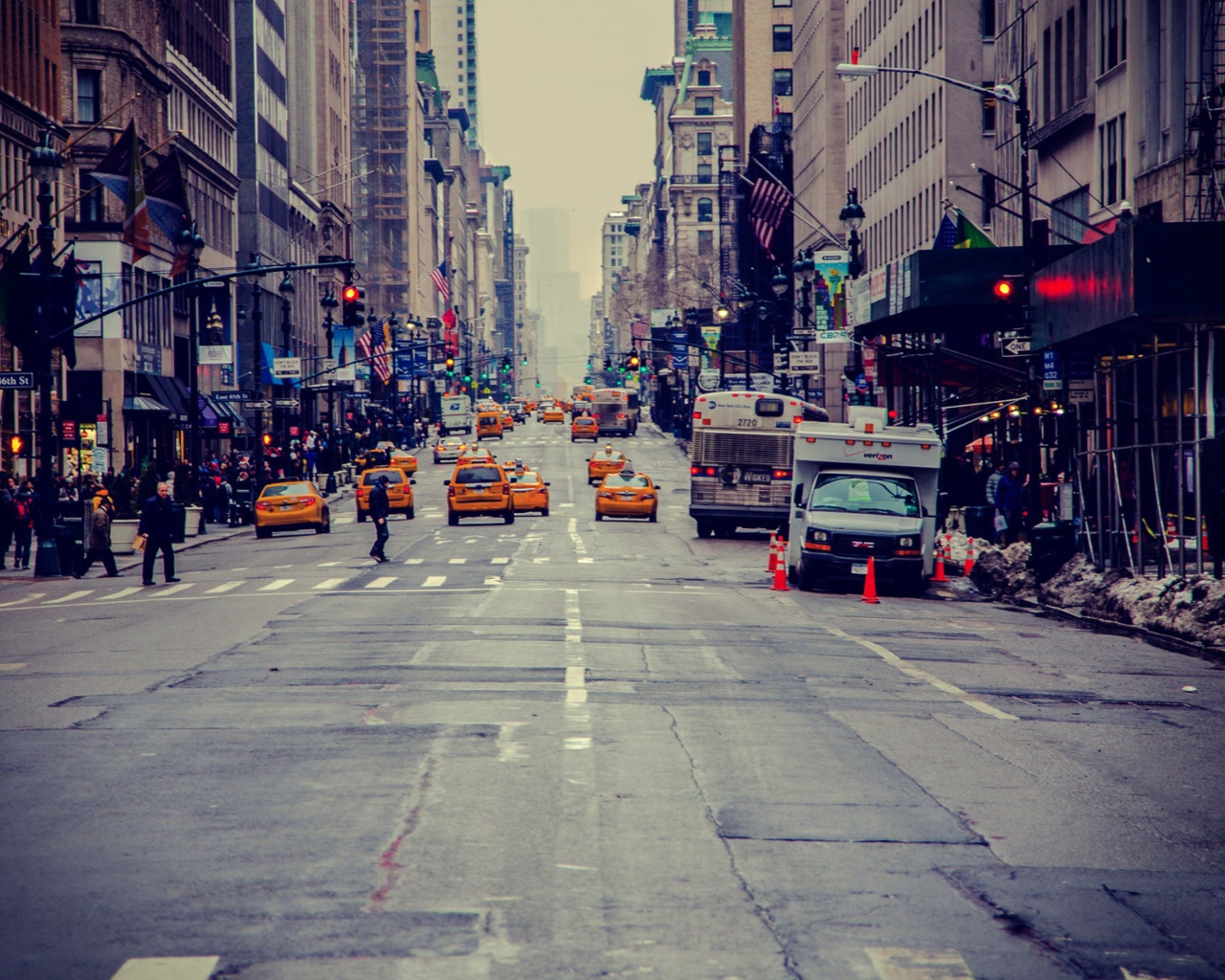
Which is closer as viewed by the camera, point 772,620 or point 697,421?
point 772,620

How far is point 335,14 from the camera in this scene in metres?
149

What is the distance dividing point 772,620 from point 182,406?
53717mm

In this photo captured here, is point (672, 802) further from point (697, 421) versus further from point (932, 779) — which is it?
point (697, 421)

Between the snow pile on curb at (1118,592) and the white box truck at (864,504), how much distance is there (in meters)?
1.49

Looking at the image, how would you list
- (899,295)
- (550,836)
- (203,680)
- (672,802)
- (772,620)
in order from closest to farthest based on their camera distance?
(550,836) < (672,802) < (203,680) < (772,620) < (899,295)

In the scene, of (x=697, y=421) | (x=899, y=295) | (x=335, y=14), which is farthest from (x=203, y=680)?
(x=335, y=14)

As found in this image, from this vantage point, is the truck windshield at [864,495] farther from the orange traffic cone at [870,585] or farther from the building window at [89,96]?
the building window at [89,96]

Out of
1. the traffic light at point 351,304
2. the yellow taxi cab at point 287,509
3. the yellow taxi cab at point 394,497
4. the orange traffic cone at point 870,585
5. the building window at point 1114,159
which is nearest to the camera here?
the orange traffic cone at point 870,585

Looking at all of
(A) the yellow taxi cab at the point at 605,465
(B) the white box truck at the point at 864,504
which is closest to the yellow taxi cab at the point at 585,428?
(A) the yellow taxi cab at the point at 605,465

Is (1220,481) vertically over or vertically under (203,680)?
over

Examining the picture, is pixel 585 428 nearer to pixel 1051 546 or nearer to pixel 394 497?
pixel 394 497

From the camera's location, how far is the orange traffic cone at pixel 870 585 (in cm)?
2778

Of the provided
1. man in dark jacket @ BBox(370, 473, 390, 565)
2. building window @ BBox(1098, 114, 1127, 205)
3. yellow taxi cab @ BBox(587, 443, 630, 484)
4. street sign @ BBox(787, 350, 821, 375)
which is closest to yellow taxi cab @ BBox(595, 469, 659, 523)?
street sign @ BBox(787, 350, 821, 375)

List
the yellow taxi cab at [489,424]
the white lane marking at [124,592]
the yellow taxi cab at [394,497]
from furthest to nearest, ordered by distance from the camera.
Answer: the yellow taxi cab at [489,424] < the yellow taxi cab at [394,497] < the white lane marking at [124,592]
